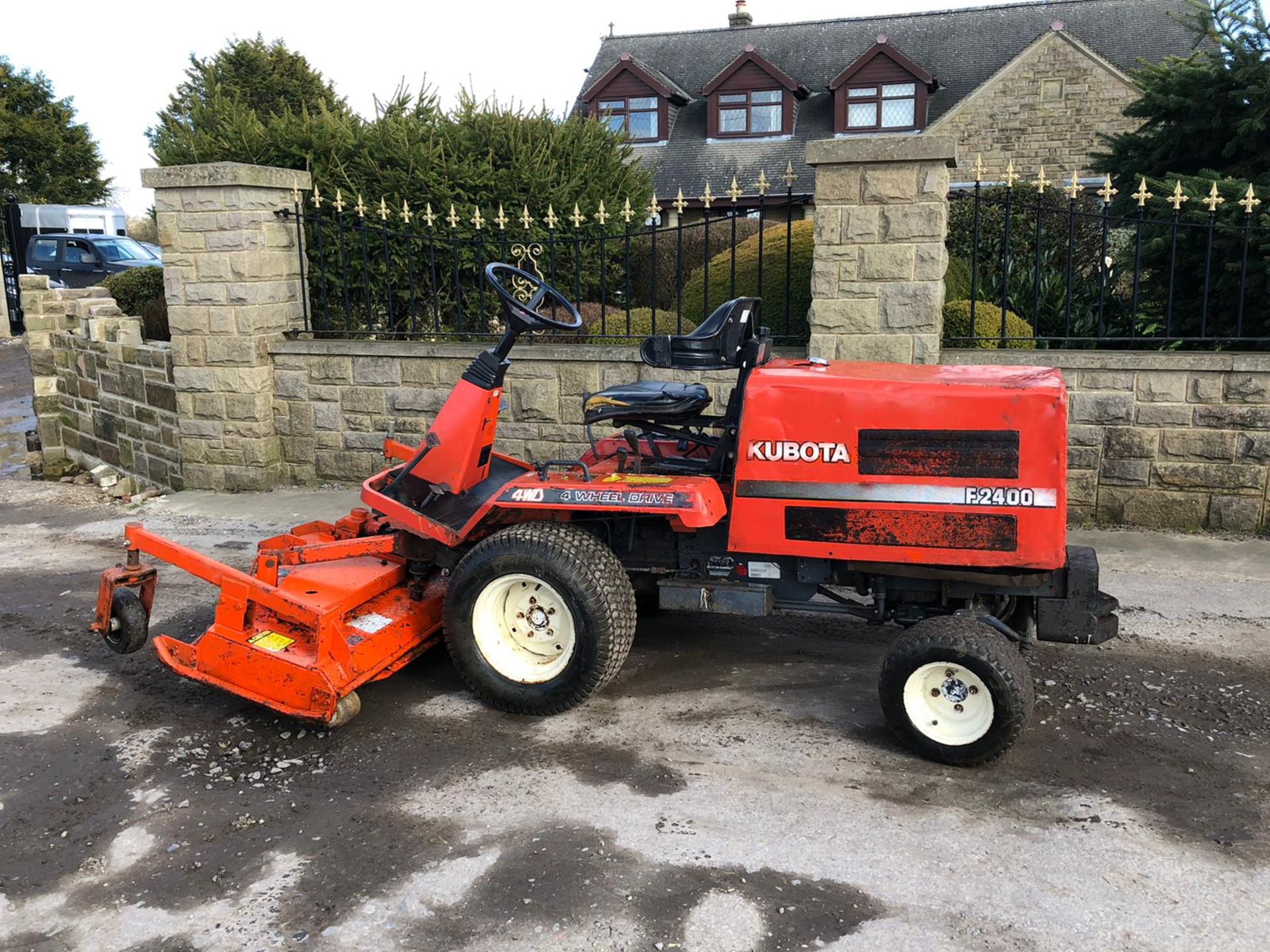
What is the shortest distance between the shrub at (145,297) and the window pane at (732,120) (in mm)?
17702

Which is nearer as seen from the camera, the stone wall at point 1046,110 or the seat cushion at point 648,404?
the seat cushion at point 648,404

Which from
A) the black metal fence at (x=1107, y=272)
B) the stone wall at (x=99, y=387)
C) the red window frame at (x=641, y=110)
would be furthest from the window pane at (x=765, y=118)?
the stone wall at (x=99, y=387)

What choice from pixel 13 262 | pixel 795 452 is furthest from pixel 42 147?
pixel 795 452

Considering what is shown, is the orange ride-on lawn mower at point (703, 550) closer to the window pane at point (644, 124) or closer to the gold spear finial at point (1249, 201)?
the gold spear finial at point (1249, 201)

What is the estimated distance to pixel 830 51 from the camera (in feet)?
89.2

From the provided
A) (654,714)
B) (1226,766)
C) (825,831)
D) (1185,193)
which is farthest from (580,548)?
(1185,193)

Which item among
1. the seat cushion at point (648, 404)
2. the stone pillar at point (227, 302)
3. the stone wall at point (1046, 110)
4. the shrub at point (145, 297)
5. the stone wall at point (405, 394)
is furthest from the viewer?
the stone wall at point (1046, 110)

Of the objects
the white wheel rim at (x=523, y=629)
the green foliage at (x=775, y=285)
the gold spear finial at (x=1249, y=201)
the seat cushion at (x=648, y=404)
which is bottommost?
the white wheel rim at (x=523, y=629)

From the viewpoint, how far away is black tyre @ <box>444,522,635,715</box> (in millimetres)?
3996

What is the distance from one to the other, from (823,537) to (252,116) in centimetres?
728

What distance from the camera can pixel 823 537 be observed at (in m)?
3.88

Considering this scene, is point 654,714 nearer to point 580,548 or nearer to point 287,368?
point 580,548

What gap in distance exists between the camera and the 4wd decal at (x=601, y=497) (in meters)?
3.94

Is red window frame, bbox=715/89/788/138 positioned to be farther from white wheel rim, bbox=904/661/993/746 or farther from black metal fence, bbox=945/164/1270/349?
white wheel rim, bbox=904/661/993/746
